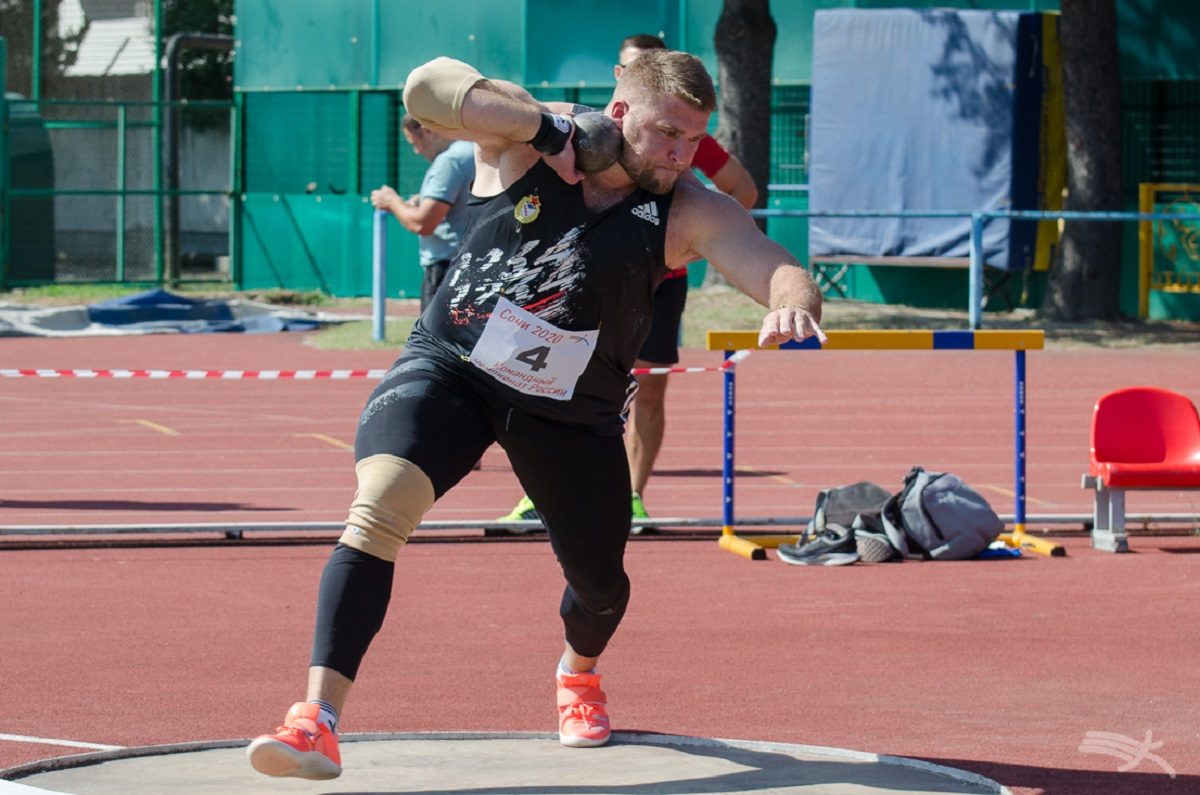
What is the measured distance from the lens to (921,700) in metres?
6.08

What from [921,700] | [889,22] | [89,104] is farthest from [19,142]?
[921,700]

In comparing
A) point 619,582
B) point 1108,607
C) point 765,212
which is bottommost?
point 1108,607

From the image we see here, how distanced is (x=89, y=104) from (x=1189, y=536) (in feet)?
70.4

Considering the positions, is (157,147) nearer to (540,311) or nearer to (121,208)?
(121,208)

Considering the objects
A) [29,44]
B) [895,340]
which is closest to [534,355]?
[895,340]

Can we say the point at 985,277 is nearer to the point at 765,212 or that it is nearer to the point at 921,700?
the point at 765,212

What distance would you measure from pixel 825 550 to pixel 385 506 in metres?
4.51

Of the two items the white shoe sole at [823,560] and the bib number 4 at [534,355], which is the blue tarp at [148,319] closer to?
the white shoe sole at [823,560]

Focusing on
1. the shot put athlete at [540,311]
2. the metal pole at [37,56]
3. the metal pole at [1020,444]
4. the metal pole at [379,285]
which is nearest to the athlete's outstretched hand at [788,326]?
the shot put athlete at [540,311]

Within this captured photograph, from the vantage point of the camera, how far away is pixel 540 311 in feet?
15.5

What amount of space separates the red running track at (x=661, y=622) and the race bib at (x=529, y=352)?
1.35 meters

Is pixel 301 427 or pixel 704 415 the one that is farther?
pixel 704 415

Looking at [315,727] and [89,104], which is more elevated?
[89,104]

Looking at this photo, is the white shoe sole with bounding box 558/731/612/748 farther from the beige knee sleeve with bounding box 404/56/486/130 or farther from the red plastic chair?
the red plastic chair
